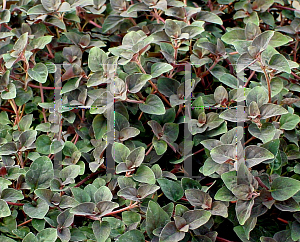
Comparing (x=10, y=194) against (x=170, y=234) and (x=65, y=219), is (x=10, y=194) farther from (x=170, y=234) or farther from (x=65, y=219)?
(x=170, y=234)

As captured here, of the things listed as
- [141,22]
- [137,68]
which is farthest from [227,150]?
[141,22]

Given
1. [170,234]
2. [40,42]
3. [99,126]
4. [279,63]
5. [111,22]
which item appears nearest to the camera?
[170,234]

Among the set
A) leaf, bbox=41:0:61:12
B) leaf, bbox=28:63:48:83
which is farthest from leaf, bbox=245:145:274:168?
leaf, bbox=41:0:61:12

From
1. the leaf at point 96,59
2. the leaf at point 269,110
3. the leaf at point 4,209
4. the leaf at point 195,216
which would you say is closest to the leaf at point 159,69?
the leaf at point 96,59

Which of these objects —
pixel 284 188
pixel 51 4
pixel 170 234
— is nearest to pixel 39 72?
pixel 51 4

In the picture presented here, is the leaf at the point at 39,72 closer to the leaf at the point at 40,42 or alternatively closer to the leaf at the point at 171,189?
the leaf at the point at 40,42

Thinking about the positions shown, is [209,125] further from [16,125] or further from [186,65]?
[16,125]
